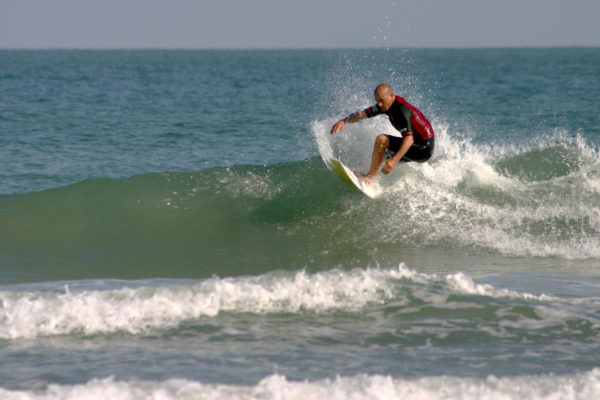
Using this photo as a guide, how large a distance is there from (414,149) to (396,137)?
0.94 ft

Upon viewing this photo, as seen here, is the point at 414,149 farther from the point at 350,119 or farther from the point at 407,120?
the point at 350,119

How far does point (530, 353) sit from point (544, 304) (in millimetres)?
940

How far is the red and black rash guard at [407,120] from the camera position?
770 centimetres

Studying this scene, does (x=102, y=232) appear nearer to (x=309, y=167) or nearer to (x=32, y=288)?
(x=32, y=288)

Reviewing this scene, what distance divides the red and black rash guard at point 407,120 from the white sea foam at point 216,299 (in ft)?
7.94

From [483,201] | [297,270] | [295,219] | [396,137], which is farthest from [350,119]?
[483,201]

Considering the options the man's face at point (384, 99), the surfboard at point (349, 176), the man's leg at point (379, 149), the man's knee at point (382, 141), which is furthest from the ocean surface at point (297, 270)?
the man's face at point (384, 99)

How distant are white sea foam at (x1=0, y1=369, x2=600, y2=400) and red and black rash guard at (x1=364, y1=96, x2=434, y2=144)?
4.20 m

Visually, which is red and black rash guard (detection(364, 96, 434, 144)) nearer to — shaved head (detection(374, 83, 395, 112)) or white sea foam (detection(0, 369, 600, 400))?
shaved head (detection(374, 83, 395, 112))

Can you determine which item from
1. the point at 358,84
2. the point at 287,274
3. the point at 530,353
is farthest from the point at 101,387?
the point at 358,84

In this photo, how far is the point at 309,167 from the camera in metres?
10.4

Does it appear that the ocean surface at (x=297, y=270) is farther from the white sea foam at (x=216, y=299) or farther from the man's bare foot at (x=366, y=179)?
the man's bare foot at (x=366, y=179)

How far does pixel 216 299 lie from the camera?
5.34 m

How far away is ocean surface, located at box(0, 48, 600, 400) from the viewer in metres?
4.18
